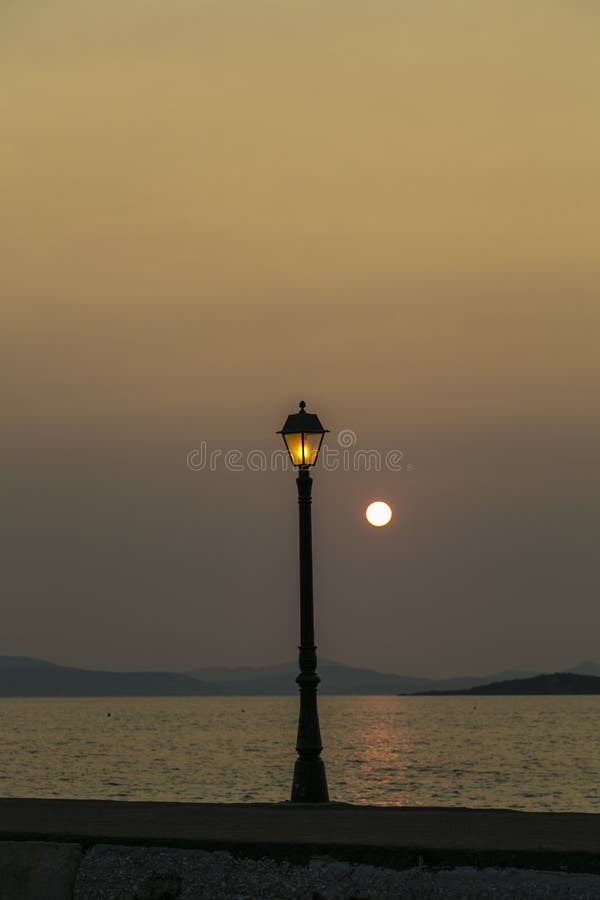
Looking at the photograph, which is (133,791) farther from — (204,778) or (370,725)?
(370,725)

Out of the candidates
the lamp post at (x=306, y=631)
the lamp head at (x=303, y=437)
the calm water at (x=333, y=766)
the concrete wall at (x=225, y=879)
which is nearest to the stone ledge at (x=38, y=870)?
the concrete wall at (x=225, y=879)

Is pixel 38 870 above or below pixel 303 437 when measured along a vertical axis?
below

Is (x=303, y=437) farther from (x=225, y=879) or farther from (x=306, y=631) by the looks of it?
(x=225, y=879)

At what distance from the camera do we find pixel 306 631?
17.7m

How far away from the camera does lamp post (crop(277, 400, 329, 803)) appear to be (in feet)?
55.3

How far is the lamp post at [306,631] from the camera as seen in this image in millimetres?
16844

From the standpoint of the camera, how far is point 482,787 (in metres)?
69.3

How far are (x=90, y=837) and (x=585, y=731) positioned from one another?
5854 inches

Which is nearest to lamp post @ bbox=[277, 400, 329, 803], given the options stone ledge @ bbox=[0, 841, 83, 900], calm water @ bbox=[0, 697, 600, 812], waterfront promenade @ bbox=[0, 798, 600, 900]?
waterfront promenade @ bbox=[0, 798, 600, 900]

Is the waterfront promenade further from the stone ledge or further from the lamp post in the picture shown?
the lamp post

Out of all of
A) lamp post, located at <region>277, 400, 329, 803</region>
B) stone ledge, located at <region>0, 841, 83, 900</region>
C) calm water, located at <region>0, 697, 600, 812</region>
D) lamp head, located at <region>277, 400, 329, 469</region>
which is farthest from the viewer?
calm water, located at <region>0, 697, 600, 812</region>

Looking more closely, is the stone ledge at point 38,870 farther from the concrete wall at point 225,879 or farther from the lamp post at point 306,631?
the lamp post at point 306,631

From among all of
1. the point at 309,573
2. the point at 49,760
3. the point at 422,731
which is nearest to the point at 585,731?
the point at 422,731

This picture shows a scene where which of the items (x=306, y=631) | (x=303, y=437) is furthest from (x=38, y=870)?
(x=303, y=437)
